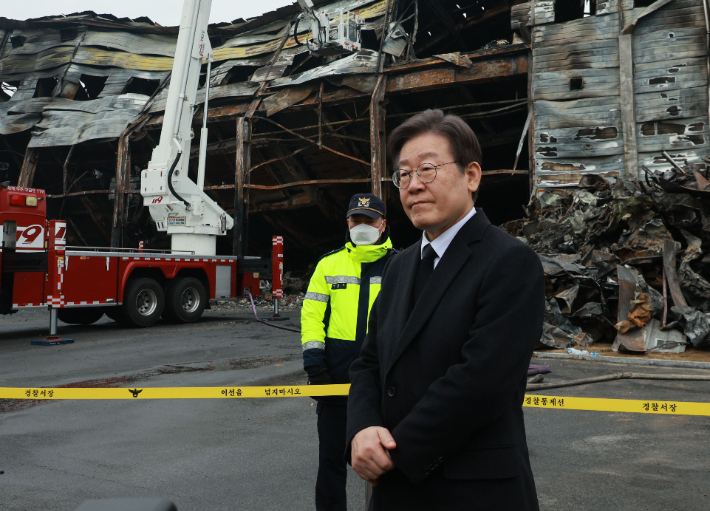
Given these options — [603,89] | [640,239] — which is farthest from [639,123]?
[640,239]

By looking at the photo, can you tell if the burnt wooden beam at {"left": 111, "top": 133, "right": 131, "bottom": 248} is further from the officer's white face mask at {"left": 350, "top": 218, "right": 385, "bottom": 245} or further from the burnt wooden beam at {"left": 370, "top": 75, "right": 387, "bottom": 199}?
the officer's white face mask at {"left": 350, "top": 218, "right": 385, "bottom": 245}

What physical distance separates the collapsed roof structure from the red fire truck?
3.47 m

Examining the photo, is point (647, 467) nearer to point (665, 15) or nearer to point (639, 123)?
point (639, 123)

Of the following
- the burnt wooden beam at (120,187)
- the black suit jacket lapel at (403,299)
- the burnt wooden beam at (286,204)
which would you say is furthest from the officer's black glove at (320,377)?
the burnt wooden beam at (120,187)

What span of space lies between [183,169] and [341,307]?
11.2m

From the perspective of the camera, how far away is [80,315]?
38.3 feet

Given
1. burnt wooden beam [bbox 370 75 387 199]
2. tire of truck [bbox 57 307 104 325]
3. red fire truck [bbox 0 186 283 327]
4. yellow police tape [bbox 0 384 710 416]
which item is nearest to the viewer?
yellow police tape [bbox 0 384 710 416]

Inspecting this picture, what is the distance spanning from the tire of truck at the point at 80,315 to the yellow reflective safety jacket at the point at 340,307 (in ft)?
32.4

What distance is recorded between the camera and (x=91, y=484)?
140 inches

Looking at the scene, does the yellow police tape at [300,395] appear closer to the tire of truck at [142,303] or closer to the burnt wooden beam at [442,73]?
the tire of truck at [142,303]

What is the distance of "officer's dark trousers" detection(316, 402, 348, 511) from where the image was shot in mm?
2881

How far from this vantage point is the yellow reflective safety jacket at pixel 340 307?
3137mm

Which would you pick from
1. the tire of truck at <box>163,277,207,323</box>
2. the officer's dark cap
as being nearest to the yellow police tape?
the officer's dark cap

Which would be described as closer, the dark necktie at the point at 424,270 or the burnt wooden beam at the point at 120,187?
the dark necktie at the point at 424,270
